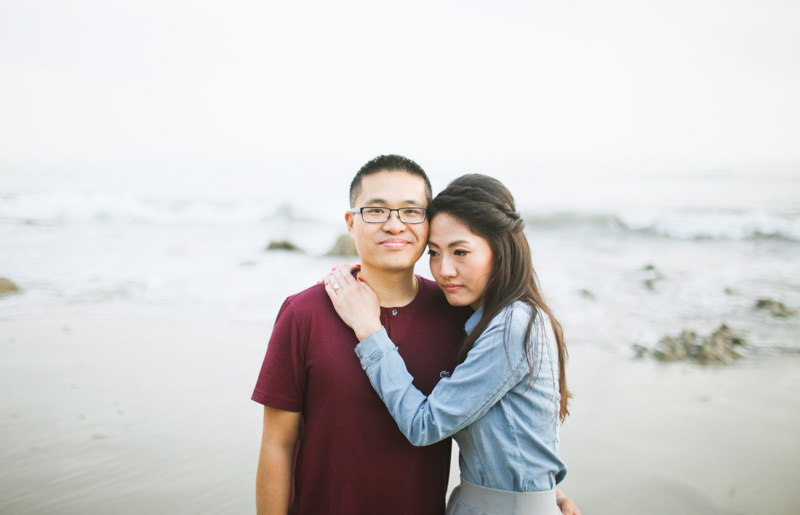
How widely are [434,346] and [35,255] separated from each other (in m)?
12.2

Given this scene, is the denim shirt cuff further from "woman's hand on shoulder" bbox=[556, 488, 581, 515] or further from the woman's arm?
"woman's hand on shoulder" bbox=[556, 488, 581, 515]

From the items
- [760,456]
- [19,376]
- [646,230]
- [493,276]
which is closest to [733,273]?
[646,230]

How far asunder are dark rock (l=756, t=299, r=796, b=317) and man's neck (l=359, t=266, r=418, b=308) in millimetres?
8236

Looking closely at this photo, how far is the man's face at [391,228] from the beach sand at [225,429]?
2435 mm

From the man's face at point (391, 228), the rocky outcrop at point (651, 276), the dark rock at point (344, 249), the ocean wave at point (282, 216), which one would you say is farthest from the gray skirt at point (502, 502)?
the ocean wave at point (282, 216)

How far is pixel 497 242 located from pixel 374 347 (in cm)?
71

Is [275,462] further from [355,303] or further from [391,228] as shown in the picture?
[391,228]

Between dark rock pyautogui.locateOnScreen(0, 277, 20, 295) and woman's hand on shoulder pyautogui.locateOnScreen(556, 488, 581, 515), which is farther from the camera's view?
dark rock pyautogui.locateOnScreen(0, 277, 20, 295)

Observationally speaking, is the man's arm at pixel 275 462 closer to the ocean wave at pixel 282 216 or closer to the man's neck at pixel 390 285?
the man's neck at pixel 390 285

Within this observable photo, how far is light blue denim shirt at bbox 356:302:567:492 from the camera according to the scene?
6.56 ft

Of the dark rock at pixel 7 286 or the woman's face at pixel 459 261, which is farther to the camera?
the dark rock at pixel 7 286

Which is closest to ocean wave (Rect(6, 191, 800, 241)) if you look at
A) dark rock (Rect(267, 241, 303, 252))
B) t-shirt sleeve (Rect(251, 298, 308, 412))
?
dark rock (Rect(267, 241, 303, 252))

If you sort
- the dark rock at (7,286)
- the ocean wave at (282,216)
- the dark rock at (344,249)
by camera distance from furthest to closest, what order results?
1. the ocean wave at (282,216)
2. the dark rock at (344,249)
3. the dark rock at (7,286)

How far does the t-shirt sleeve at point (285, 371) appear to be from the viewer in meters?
2.16
